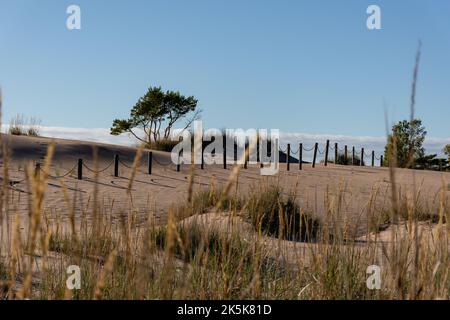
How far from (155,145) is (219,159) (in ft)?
16.1

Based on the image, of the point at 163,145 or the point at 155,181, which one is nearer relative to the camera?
the point at 155,181

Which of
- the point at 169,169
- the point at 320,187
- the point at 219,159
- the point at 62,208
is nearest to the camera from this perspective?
the point at 62,208

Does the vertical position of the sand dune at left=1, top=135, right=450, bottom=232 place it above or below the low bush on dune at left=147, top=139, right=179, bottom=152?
below

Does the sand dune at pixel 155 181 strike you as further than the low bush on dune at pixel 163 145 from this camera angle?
No

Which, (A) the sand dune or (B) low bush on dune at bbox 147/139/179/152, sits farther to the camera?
(B) low bush on dune at bbox 147/139/179/152

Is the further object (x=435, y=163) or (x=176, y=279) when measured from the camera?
(x=435, y=163)

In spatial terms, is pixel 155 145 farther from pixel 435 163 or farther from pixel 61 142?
pixel 435 163

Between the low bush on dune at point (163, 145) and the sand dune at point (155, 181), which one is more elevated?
the low bush on dune at point (163, 145)

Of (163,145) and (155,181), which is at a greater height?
(163,145)
